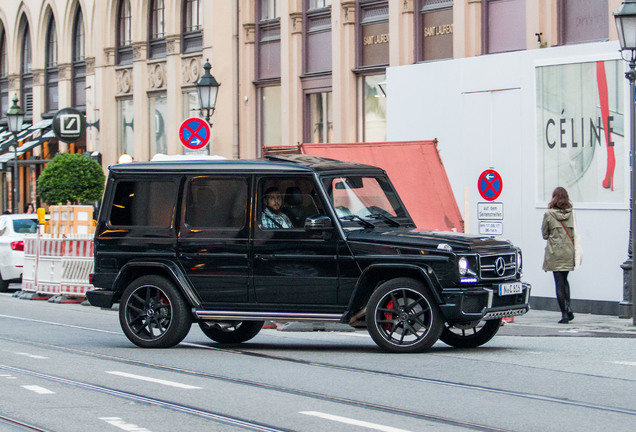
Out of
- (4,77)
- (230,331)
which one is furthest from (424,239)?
(4,77)

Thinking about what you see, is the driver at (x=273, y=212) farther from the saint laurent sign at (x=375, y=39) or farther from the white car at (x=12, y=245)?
the white car at (x=12, y=245)

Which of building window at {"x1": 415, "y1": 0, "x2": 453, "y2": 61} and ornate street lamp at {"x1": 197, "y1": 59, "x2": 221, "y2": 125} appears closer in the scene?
ornate street lamp at {"x1": 197, "y1": 59, "x2": 221, "y2": 125}

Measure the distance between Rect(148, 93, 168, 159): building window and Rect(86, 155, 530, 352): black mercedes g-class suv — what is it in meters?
23.2

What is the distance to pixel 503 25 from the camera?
23891 mm

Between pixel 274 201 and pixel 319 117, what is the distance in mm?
16631

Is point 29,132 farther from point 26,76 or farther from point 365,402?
point 365,402

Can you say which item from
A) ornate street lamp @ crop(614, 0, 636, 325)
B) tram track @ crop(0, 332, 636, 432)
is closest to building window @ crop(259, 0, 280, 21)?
ornate street lamp @ crop(614, 0, 636, 325)

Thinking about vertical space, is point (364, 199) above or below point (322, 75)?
below

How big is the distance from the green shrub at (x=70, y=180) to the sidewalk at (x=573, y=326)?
65.3 feet

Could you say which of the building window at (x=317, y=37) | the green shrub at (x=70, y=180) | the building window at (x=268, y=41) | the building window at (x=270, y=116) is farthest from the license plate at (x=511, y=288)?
the green shrub at (x=70, y=180)

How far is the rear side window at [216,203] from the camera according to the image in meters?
13.6

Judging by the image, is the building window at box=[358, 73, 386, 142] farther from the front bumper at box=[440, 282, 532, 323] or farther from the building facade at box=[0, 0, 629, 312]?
the front bumper at box=[440, 282, 532, 323]

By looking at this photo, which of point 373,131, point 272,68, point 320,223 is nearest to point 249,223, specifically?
point 320,223

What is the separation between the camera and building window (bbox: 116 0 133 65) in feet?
129
